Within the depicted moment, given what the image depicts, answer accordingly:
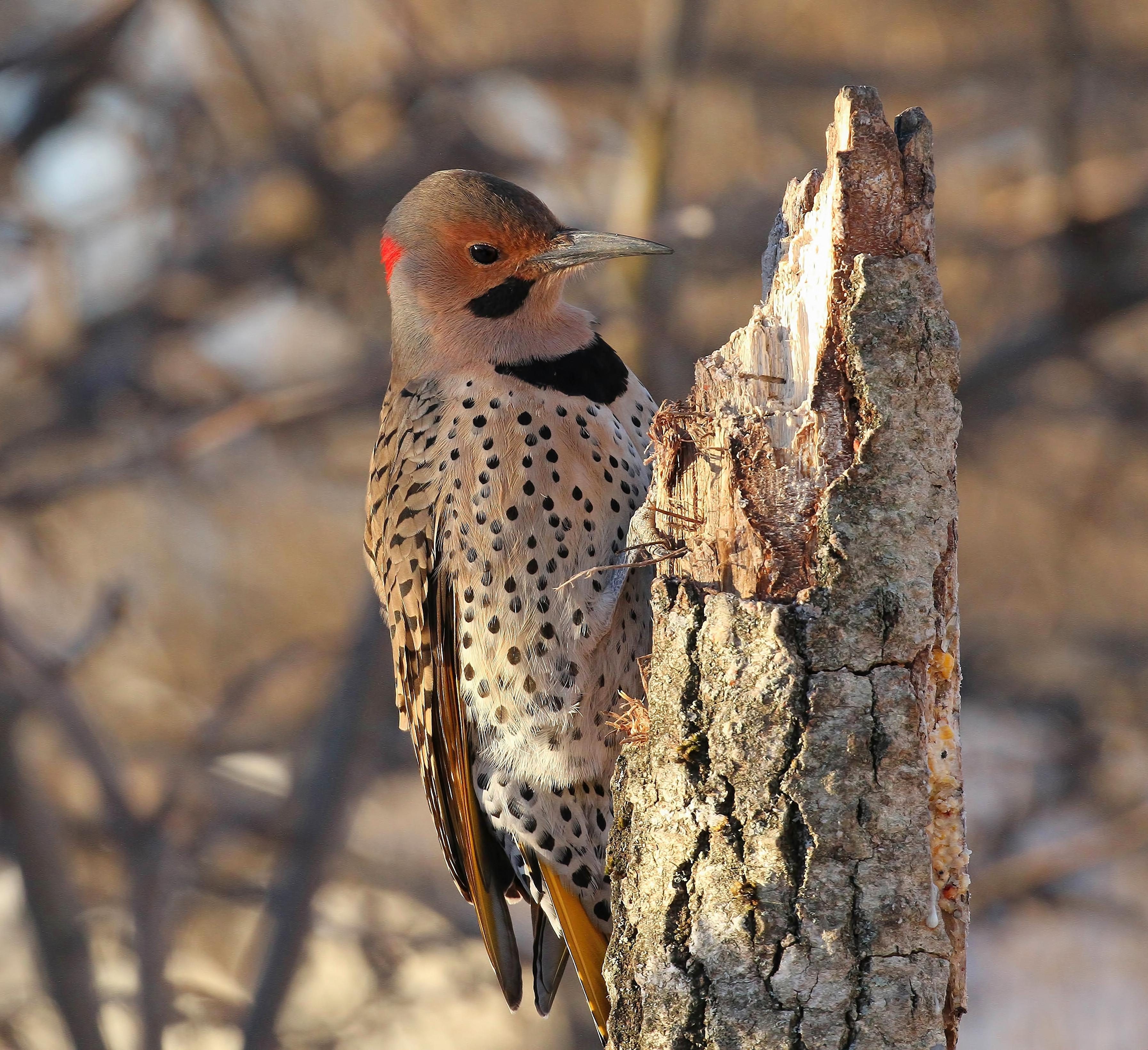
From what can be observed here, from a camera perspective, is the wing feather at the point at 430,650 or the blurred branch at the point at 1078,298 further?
the blurred branch at the point at 1078,298

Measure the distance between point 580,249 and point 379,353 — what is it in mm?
3641

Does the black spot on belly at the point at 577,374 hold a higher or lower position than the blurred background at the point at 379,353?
lower

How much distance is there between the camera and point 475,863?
A: 3.05m

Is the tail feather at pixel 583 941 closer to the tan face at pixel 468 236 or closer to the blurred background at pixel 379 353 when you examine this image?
the tan face at pixel 468 236

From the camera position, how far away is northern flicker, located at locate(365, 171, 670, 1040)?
2.75 meters

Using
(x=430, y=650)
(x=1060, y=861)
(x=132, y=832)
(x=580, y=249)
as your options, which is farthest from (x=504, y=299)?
(x=1060, y=861)

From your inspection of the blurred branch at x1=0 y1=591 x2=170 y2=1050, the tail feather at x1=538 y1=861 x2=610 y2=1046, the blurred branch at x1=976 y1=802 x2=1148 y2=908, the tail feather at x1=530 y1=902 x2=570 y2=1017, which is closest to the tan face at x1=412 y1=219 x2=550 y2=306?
the tail feather at x1=538 y1=861 x2=610 y2=1046

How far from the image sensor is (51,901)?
5.08 m

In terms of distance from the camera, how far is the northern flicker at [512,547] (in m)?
2.75

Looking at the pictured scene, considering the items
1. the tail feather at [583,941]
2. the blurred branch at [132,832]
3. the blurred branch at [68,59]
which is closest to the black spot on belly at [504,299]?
the tail feather at [583,941]

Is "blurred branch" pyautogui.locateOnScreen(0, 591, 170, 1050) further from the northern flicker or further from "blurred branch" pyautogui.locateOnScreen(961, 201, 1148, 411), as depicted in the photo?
"blurred branch" pyautogui.locateOnScreen(961, 201, 1148, 411)

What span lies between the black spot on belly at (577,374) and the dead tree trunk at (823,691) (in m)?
0.90

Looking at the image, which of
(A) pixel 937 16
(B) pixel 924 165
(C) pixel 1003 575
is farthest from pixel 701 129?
(B) pixel 924 165

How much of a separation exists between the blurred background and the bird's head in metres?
3.02
